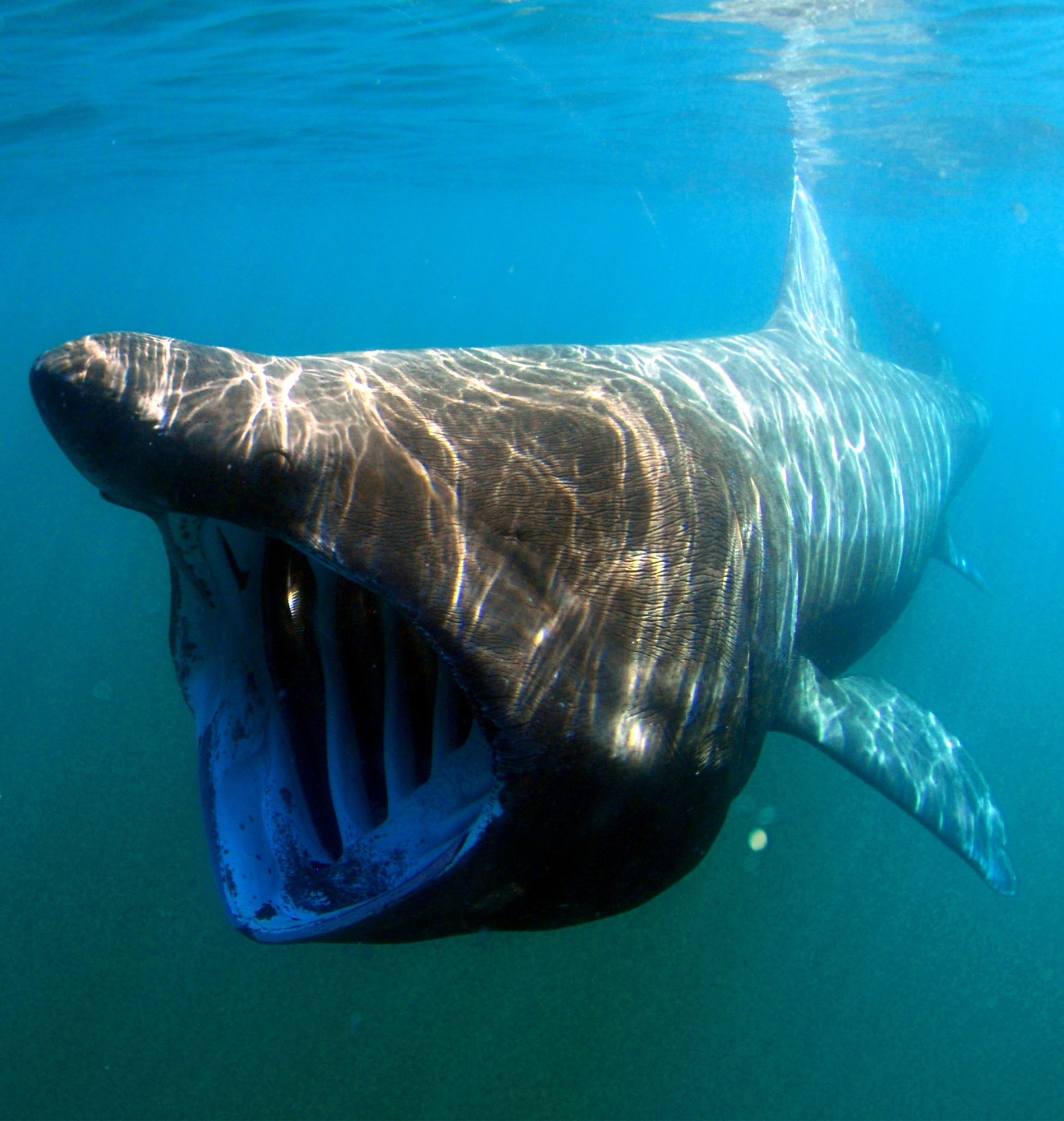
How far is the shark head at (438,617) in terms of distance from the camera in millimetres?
1963

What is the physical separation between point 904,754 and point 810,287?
4.83 meters

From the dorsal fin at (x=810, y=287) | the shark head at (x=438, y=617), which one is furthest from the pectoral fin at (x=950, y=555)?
the shark head at (x=438, y=617)

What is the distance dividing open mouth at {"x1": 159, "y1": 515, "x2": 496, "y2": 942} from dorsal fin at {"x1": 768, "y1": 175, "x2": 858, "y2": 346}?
5.21 m

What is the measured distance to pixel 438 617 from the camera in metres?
1.99

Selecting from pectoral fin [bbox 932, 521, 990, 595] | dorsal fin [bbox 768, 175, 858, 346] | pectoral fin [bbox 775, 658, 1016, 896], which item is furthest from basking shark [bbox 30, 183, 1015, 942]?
pectoral fin [bbox 932, 521, 990, 595]

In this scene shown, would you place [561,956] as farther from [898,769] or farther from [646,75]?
[646,75]

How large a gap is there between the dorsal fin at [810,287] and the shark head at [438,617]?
466cm

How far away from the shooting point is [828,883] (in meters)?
9.63

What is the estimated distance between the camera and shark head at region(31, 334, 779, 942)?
1.96 meters

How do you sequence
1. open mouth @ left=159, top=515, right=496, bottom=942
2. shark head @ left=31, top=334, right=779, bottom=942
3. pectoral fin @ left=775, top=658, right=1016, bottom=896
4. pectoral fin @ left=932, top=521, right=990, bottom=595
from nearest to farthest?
shark head @ left=31, top=334, right=779, bottom=942, open mouth @ left=159, top=515, right=496, bottom=942, pectoral fin @ left=775, top=658, right=1016, bottom=896, pectoral fin @ left=932, top=521, right=990, bottom=595

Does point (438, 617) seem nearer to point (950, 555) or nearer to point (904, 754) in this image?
point (904, 754)

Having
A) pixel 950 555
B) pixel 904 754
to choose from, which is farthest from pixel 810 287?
pixel 904 754

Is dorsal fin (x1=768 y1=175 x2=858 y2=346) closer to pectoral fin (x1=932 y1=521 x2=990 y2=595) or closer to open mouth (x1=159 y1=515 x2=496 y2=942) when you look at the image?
pectoral fin (x1=932 y1=521 x2=990 y2=595)

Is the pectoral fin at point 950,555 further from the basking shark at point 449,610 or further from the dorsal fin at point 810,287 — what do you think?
the basking shark at point 449,610
